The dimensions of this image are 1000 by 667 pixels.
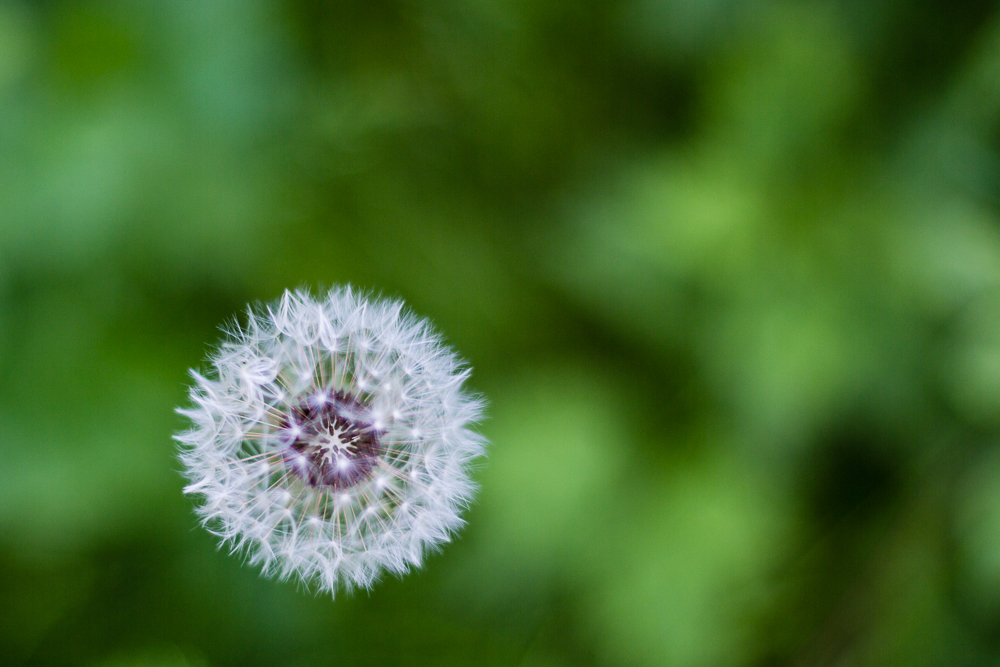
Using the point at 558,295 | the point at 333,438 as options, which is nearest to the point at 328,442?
the point at 333,438

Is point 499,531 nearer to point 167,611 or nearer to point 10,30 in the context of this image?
point 167,611

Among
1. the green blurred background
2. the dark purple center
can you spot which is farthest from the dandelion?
the green blurred background

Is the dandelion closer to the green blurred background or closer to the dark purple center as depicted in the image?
the dark purple center

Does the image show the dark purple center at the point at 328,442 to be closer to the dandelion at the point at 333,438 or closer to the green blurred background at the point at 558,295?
the dandelion at the point at 333,438

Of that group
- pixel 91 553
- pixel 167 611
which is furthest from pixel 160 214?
pixel 167 611

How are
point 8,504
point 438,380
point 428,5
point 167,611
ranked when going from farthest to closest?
point 428,5 → point 167,611 → point 8,504 → point 438,380

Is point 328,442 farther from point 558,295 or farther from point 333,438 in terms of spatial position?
point 558,295
